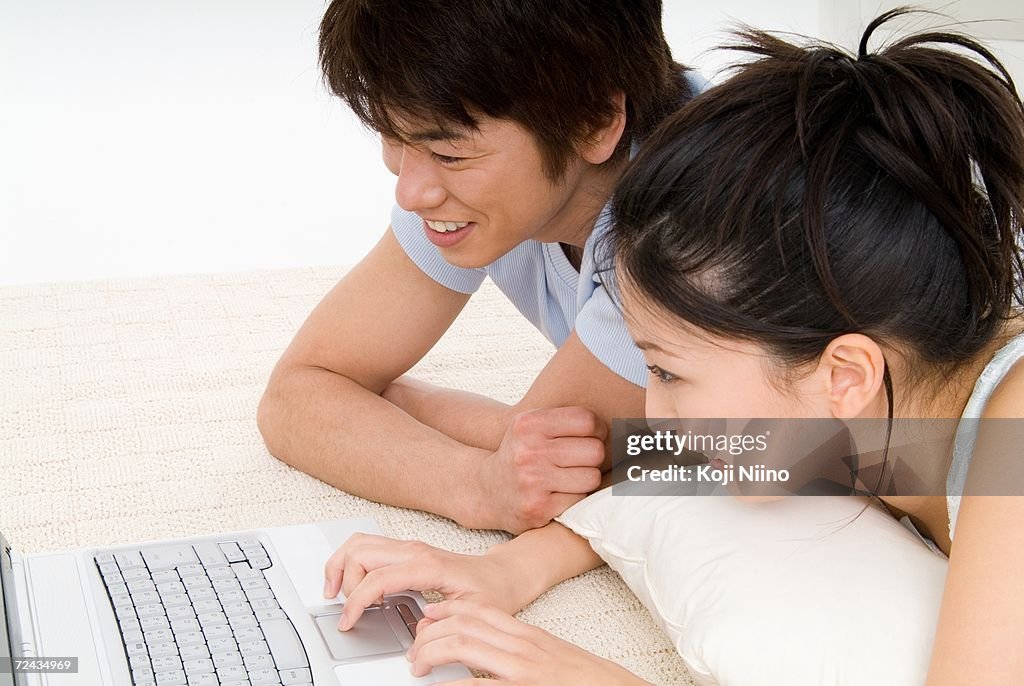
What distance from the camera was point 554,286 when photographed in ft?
4.42

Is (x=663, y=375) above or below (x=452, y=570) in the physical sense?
above

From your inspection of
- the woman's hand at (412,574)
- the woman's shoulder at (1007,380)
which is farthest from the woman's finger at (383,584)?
the woman's shoulder at (1007,380)

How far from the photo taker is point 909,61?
86 cm

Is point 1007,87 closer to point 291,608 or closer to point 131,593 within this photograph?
point 291,608

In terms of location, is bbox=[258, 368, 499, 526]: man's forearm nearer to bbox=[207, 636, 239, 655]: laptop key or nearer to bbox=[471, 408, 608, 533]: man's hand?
bbox=[471, 408, 608, 533]: man's hand

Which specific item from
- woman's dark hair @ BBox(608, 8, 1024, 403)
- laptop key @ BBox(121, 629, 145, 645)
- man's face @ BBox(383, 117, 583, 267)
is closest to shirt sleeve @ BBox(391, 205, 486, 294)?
man's face @ BBox(383, 117, 583, 267)

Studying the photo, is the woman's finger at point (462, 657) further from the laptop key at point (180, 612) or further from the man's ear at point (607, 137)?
the man's ear at point (607, 137)

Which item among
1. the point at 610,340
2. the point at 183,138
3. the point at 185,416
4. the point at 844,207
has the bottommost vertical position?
the point at 183,138

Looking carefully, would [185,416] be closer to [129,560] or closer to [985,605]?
[129,560]

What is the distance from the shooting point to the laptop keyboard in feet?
2.72

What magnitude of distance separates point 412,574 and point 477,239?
1.19 ft

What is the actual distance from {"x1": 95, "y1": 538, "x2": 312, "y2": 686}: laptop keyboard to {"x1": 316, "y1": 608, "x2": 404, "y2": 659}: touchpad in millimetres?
25

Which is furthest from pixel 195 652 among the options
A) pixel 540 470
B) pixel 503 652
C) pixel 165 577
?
pixel 540 470

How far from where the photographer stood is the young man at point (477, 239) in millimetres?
1036
